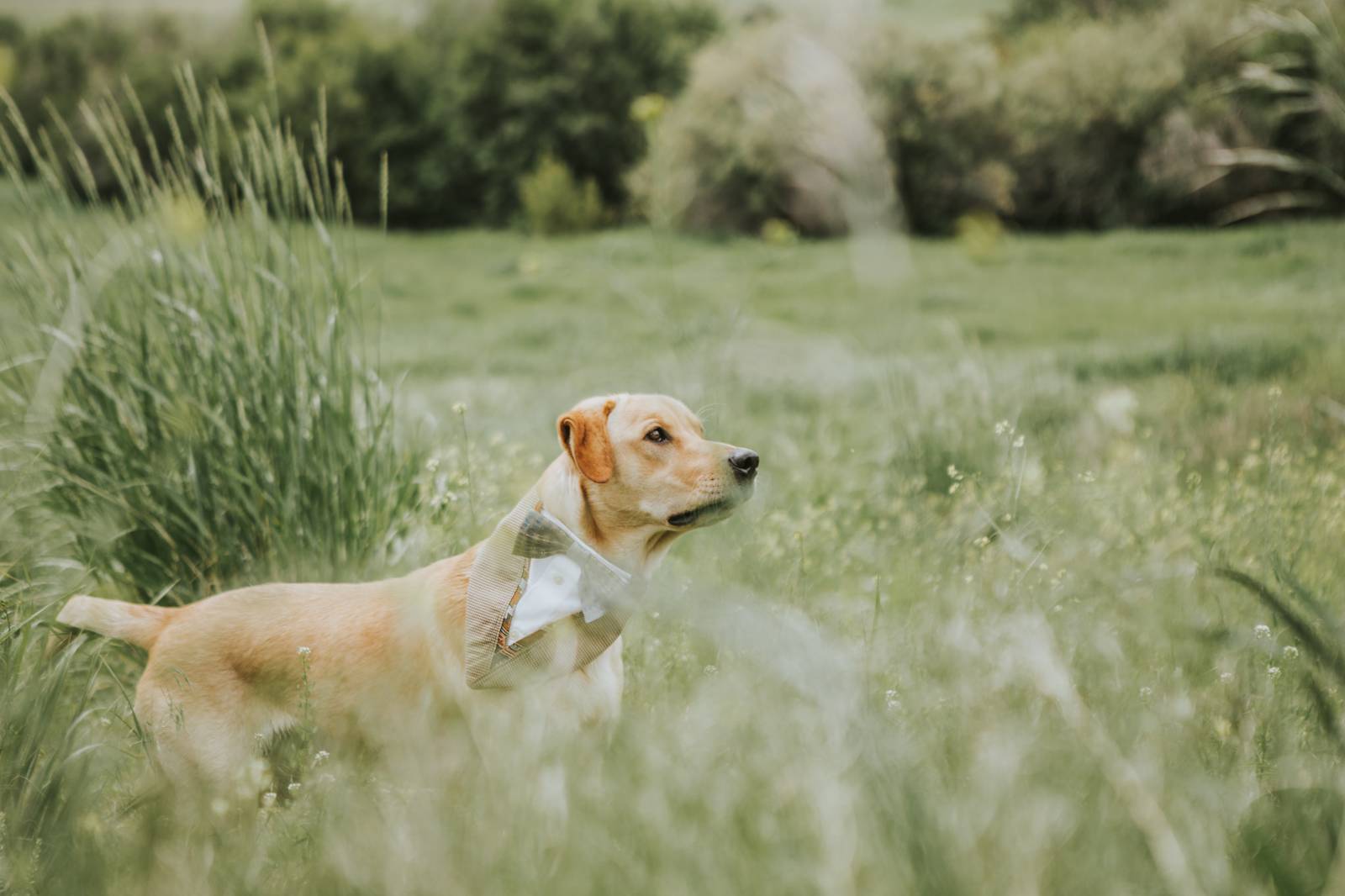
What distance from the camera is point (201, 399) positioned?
3693mm

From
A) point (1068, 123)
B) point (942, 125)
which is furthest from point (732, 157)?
point (1068, 123)

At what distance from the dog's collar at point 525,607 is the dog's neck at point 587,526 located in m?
0.12

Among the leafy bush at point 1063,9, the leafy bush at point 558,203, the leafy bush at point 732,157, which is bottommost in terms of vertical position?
the leafy bush at point 558,203

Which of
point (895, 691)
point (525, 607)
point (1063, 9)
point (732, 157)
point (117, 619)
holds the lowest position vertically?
point (732, 157)

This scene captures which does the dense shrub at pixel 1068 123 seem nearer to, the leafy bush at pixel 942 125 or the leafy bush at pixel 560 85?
the leafy bush at pixel 942 125

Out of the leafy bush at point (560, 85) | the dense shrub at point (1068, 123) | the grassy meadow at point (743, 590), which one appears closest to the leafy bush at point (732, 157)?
the dense shrub at point (1068, 123)

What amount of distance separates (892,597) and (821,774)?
2.03 meters

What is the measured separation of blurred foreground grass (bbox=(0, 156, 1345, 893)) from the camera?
169 cm

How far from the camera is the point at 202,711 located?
9.50 feet

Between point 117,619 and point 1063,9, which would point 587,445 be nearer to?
point 117,619

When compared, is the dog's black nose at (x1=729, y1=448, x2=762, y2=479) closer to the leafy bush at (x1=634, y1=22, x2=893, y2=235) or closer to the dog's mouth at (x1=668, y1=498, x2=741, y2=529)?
the dog's mouth at (x1=668, y1=498, x2=741, y2=529)

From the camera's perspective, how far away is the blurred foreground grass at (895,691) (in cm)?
169

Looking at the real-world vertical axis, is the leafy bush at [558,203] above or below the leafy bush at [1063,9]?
below

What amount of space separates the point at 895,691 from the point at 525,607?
94 cm
